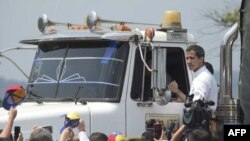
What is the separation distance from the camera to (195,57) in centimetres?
996

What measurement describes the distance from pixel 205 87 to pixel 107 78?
1317 mm

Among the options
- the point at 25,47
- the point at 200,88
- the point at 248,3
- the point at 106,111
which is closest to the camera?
the point at 248,3

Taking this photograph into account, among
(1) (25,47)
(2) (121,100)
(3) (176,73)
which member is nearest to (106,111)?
(2) (121,100)

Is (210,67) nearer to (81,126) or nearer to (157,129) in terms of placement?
(157,129)

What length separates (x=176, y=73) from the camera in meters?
11.0

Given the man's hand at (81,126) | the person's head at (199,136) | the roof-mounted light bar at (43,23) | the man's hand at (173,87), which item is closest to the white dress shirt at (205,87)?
the man's hand at (173,87)

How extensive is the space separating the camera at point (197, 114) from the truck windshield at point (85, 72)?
1214 mm

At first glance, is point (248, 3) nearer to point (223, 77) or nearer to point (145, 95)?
point (223, 77)

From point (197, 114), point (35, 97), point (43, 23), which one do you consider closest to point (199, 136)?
point (197, 114)

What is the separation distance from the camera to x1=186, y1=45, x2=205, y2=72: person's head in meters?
9.94

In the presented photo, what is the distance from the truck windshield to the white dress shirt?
1067 millimetres

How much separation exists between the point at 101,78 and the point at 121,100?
329 millimetres

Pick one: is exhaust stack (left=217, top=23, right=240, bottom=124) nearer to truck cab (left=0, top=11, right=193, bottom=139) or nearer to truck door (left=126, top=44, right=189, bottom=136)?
truck cab (left=0, top=11, right=193, bottom=139)

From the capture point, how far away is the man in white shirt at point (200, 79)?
968 cm
